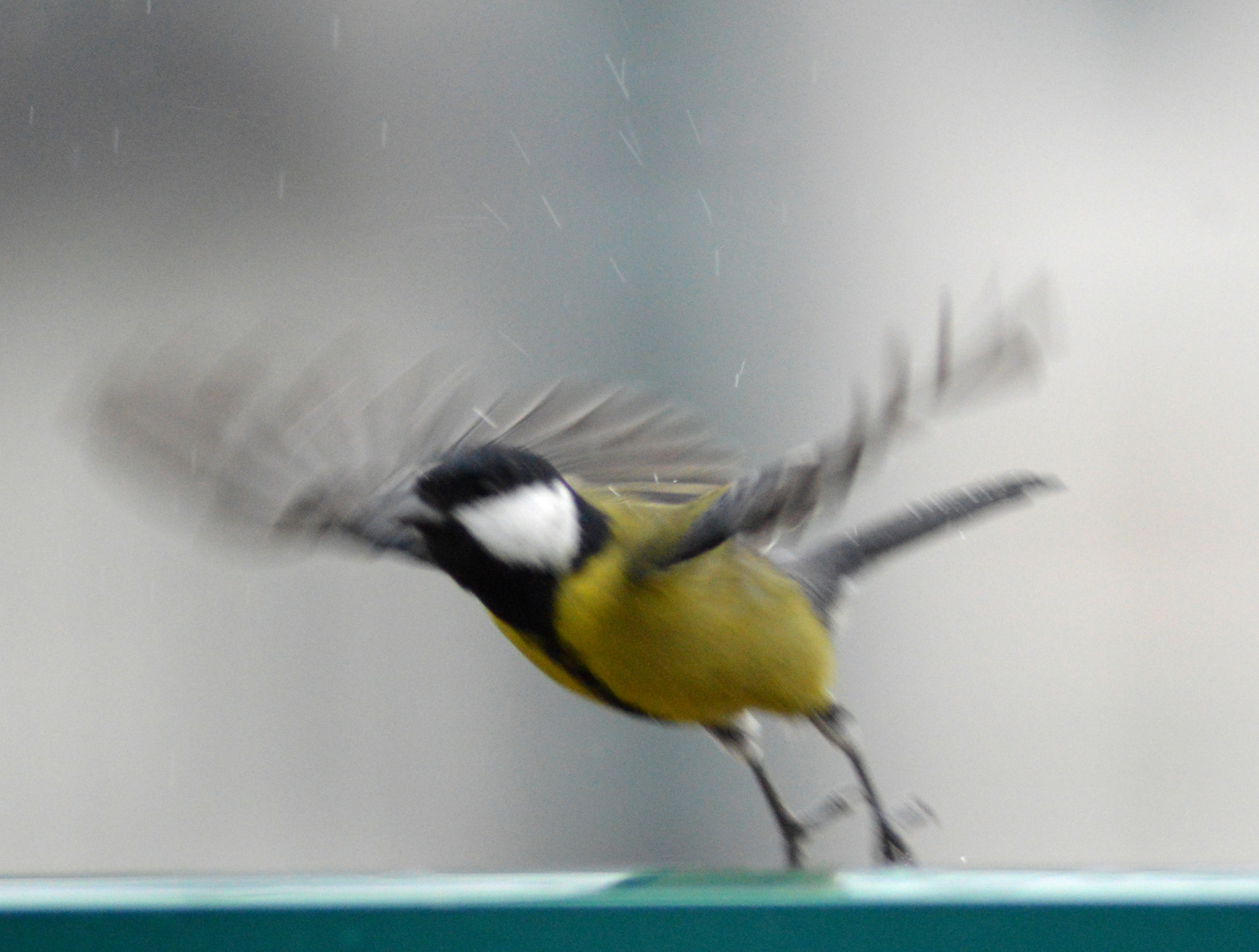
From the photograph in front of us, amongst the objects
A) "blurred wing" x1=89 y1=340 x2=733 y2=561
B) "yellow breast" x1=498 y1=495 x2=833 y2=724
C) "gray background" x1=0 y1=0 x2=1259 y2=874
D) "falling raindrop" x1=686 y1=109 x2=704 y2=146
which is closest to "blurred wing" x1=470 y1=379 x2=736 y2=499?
"blurred wing" x1=89 y1=340 x2=733 y2=561

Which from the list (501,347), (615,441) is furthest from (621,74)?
(615,441)

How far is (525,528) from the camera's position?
879mm

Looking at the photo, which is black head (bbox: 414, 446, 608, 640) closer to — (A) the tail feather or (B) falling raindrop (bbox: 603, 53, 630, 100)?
(A) the tail feather

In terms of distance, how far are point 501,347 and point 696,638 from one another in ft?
4.08

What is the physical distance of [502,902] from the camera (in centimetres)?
46

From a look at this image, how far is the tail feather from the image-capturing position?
3.15 feet

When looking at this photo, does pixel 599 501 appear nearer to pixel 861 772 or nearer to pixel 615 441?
pixel 615 441

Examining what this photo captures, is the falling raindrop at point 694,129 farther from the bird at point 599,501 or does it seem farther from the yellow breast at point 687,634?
the yellow breast at point 687,634

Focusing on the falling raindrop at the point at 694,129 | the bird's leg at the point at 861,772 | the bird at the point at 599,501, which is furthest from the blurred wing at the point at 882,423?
the falling raindrop at the point at 694,129

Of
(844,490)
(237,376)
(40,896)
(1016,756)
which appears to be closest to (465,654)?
(1016,756)

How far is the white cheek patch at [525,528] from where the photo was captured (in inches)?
34.2

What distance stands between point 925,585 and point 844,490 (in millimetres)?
1750

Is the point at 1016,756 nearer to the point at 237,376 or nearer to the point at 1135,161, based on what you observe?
the point at 1135,161

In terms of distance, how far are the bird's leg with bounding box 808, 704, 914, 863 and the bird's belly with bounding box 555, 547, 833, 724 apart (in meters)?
0.04
